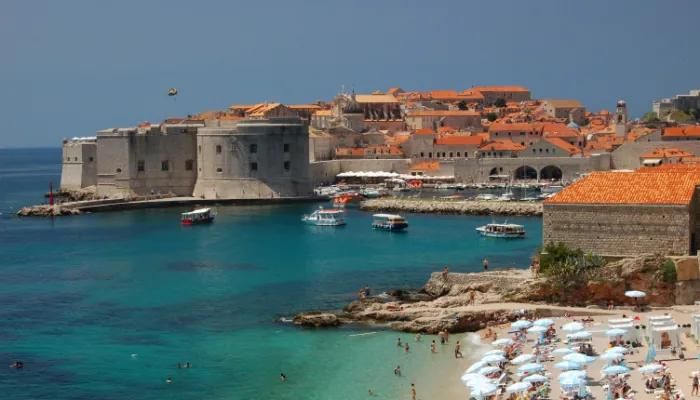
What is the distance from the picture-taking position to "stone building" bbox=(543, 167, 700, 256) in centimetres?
2381

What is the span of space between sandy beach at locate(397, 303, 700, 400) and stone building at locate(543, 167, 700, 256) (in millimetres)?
1466

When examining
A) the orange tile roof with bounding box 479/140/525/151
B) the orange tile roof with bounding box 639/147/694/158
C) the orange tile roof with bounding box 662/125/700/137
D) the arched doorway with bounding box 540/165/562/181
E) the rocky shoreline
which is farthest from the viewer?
the orange tile roof with bounding box 479/140/525/151

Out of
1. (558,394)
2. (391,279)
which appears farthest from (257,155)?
(558,394)

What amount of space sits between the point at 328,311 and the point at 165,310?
4.25 meters

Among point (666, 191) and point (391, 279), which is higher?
point (666, 191)

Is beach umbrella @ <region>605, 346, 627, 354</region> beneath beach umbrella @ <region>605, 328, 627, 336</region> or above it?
beneath

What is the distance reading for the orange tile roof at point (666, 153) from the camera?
69.0 m

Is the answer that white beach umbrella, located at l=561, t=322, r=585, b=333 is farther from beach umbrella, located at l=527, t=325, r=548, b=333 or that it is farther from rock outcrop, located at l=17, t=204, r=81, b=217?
rock outcrop, located at l=17, t=204, r=81, b=217

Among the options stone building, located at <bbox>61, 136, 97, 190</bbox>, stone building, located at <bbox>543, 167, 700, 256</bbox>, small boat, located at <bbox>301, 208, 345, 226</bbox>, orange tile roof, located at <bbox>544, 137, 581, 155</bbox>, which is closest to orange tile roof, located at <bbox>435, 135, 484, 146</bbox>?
orange tile roof, located at <bbox>544, 137, 581, 155</bbox>

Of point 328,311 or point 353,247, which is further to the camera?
point 353,247

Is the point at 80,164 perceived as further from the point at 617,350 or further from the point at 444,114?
the point at 617,350

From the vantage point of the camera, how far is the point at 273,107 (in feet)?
281

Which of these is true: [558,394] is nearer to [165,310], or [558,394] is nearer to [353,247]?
[165,310]

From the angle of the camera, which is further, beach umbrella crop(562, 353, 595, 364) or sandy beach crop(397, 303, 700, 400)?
beach umbrella crop(562, 353, 595, 364)
